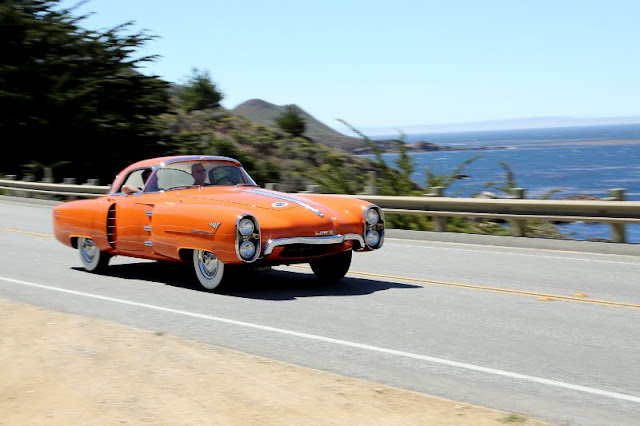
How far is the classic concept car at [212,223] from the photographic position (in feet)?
31.9

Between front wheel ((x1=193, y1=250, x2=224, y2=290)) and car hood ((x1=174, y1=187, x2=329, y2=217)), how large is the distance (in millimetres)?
632

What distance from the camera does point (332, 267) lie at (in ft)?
36.4

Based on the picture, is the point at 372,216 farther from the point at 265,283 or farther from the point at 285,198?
the point at 265,283

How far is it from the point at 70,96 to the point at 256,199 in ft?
108

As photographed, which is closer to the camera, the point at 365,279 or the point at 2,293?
the point at 2,293

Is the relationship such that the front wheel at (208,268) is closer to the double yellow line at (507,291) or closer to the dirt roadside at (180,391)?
the double yellow line at (507,291)

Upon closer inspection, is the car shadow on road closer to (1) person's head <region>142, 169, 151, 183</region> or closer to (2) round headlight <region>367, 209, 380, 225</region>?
(2) round headlight <region>367, 209, 380, 225</region>

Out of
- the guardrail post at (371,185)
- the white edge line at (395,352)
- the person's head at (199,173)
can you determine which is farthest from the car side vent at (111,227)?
the guardrail post at (371,185)

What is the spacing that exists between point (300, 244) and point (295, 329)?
182 cm

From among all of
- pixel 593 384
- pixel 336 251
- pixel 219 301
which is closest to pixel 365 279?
pixel 336 251

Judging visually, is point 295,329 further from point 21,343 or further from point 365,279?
point 365,279

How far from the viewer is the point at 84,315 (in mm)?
9133

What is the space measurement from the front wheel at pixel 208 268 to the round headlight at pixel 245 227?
2.33 ft

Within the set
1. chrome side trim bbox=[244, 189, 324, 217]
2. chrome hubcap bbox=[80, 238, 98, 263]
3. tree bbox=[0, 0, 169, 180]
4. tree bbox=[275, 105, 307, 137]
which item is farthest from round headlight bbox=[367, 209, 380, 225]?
tree bbox=[275, 105, 307, 137]
